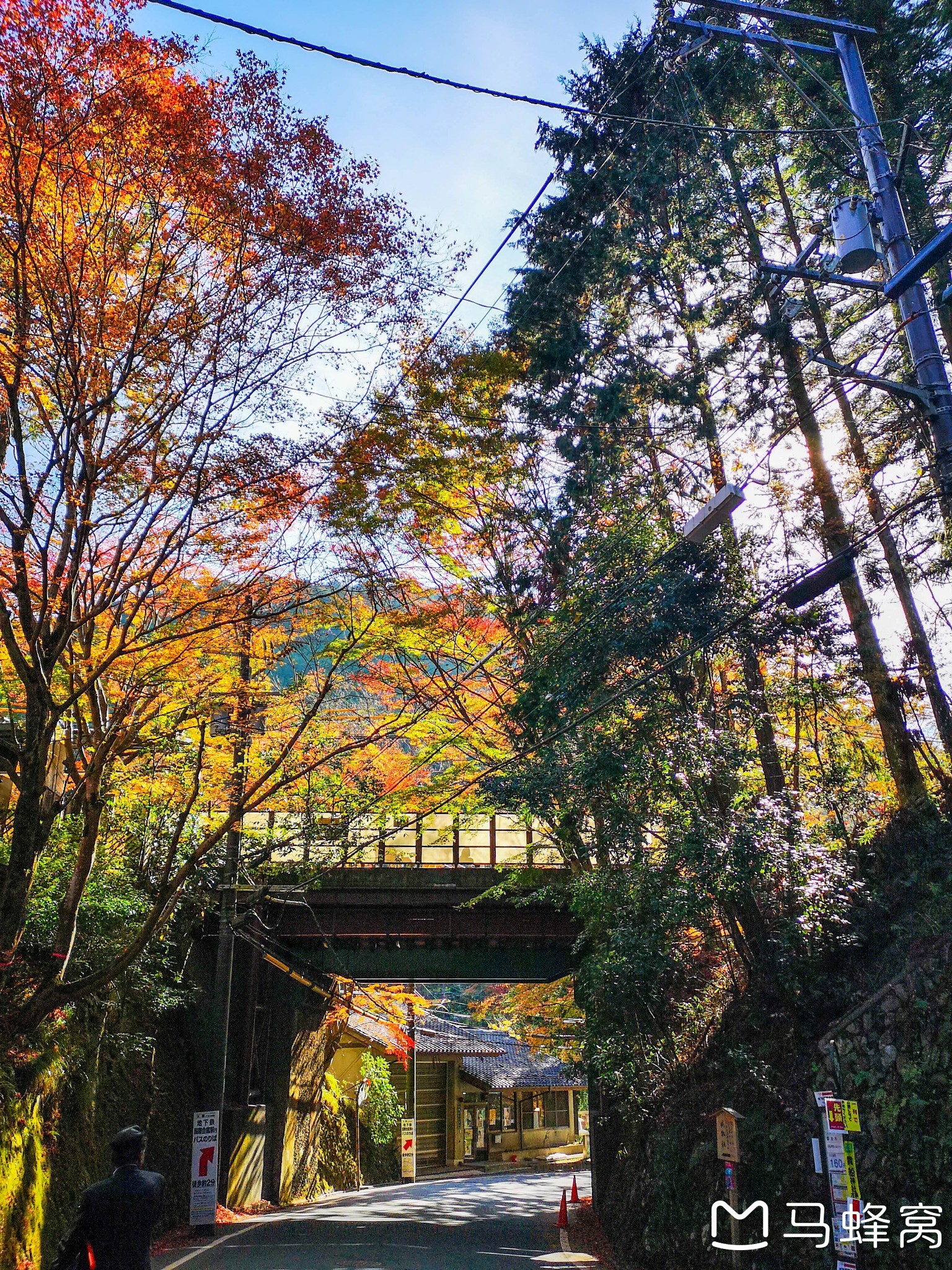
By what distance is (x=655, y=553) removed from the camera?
474 inches

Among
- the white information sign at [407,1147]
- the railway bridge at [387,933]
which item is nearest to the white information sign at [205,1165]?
the railway bridge at [387,933]

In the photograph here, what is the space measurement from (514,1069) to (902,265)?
40448 millimetres

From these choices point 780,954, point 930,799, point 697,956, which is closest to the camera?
point 780,954

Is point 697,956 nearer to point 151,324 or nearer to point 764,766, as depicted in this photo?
point 764,766

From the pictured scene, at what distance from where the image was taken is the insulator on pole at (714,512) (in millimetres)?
8336

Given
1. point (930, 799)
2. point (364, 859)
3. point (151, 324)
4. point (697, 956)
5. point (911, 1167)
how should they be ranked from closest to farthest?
point (911, 1167) → point (151, 324) → point (930, 799) → point (697, 956) → point (364, 859)

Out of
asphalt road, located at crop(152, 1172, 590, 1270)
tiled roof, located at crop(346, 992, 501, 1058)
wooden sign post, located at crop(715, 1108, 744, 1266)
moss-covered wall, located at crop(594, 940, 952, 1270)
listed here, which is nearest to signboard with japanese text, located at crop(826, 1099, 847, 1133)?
moss-covered wall, located at crop(594, 940, 952, 1270)

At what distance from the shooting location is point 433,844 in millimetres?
21312

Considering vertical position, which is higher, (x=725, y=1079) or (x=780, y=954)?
(x=780, y=954)

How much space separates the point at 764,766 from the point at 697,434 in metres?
4.88

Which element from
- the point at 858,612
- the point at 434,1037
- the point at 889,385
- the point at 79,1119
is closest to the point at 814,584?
the point at 889,385

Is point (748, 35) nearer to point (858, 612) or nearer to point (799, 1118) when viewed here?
point (858, 612)

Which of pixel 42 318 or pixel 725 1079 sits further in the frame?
pixel 725 1079

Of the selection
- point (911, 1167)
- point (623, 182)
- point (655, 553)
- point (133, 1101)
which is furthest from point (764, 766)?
point (133, 1101)
